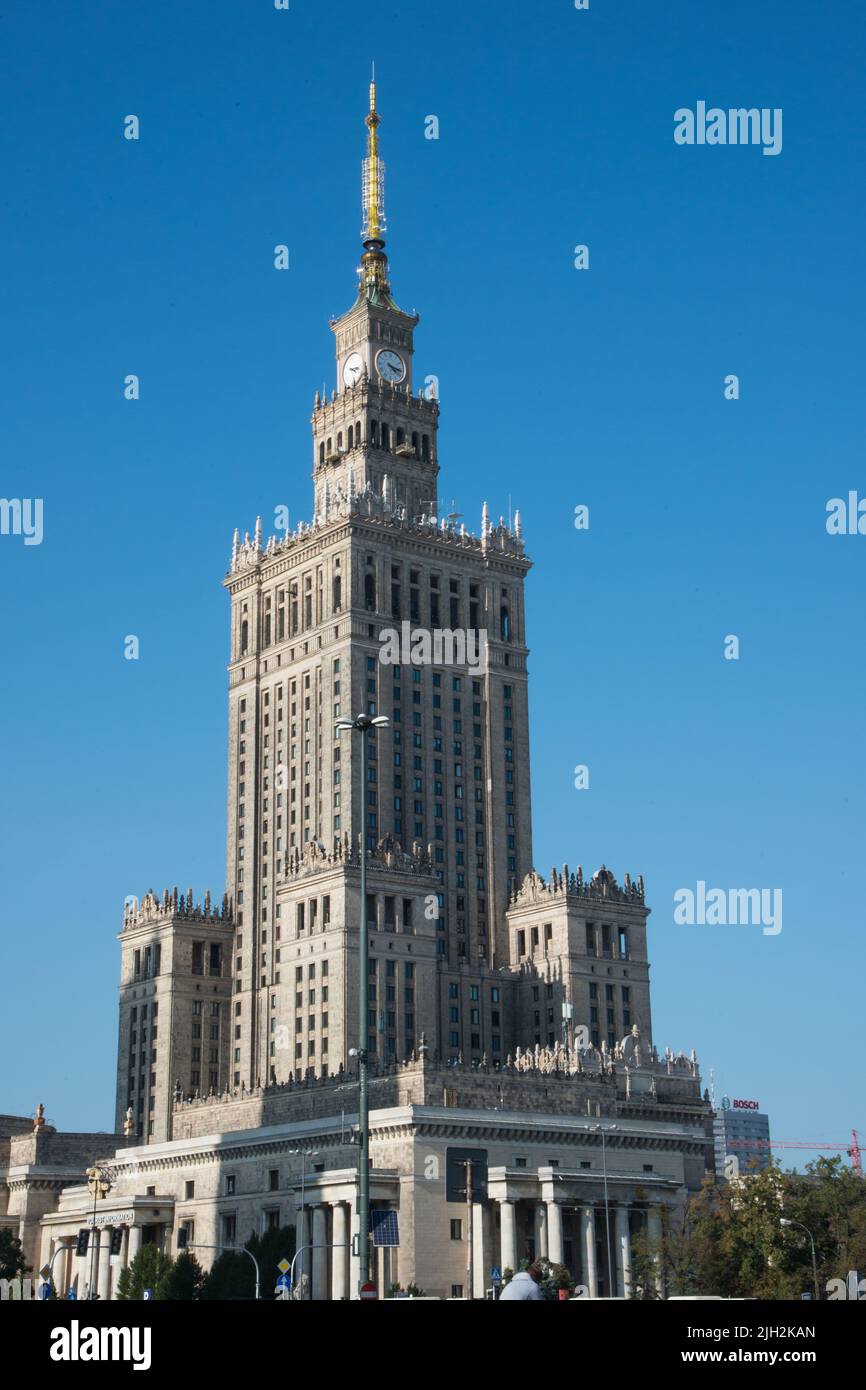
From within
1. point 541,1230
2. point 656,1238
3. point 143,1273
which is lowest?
point 143,1273

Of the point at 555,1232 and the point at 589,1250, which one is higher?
the point at 555,1232

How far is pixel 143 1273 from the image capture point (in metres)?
112

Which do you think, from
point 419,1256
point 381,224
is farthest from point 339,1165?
point 381,224

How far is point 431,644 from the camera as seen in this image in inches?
7037

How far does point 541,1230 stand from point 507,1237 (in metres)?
3.32

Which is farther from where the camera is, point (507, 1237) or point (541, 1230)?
point (541, 1230)

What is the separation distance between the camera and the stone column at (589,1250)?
12128 cm

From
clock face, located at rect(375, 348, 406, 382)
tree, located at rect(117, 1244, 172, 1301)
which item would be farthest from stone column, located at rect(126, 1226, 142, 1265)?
clock face, located at rect(375, 348, 406, 382)

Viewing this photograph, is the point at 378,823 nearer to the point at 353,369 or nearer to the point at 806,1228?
the point at 353,369

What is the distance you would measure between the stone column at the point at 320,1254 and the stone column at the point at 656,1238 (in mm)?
22379

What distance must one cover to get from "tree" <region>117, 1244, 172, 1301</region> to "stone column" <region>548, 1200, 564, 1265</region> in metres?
26.1
